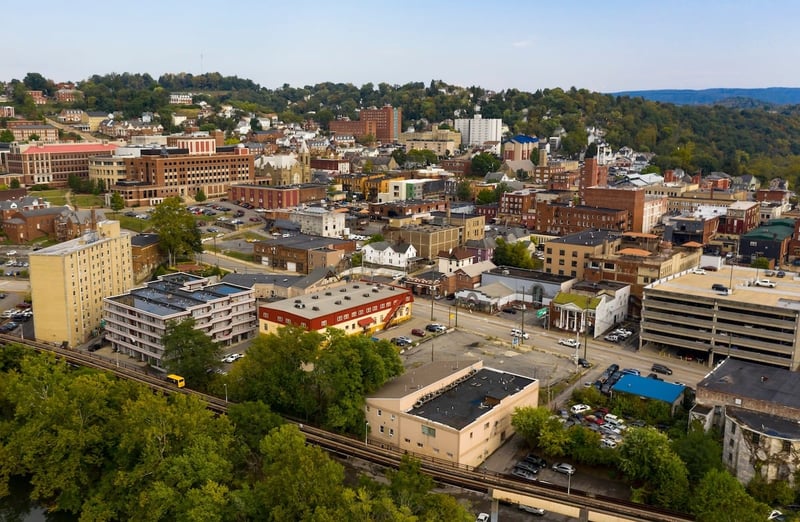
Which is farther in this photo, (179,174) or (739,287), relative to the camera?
(179,174)

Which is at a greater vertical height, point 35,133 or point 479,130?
point 479,130

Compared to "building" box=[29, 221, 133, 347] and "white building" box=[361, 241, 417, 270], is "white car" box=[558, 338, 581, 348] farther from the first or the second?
"building" box=[29, 221, 133, 347]

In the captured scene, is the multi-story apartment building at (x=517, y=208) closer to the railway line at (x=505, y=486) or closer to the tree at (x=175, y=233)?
the tree at (x=175, y=233)

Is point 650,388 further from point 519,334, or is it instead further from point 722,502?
point 519,334

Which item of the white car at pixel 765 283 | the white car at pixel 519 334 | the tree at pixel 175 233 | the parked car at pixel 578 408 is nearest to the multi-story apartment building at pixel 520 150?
the tree at pixel 175 233

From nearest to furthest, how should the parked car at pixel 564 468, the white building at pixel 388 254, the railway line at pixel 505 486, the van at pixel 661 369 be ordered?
the railway line at pixel 505 486, the parked car at pixel 564 468, the van at pixel 661 369, the white building at pixel 388 254

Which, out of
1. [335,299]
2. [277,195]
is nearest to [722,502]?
[335,299]
